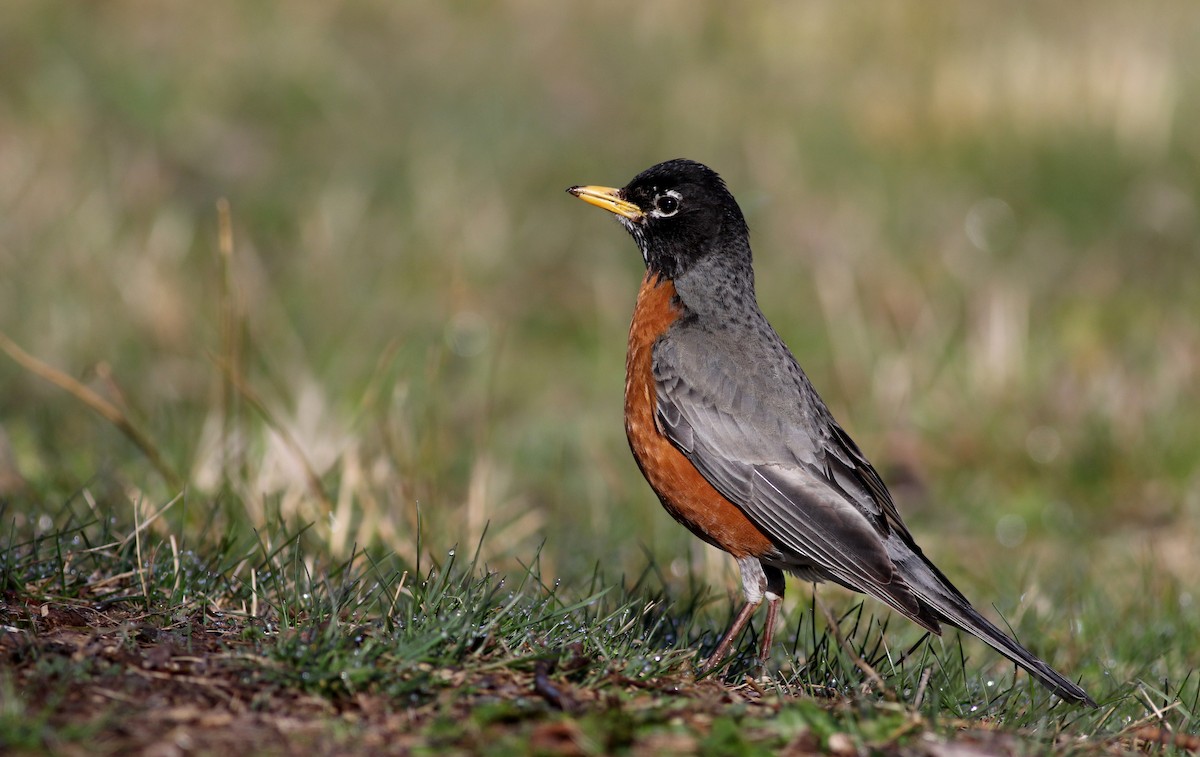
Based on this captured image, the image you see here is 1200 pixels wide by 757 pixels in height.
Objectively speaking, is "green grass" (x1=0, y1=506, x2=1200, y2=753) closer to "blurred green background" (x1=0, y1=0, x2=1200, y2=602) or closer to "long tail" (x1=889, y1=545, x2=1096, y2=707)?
"long tail" (x1=889, y1=545, x2=1096, y2=707)

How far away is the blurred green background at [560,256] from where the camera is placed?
7117mm

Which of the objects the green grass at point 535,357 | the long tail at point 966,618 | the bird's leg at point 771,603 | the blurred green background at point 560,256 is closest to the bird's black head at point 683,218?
the green grass at point 535,357

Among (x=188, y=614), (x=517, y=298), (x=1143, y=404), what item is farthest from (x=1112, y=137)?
(x=188, y=614)

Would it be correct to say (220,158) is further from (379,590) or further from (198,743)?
(198,743)

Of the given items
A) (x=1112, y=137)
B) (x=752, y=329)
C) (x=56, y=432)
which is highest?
(x=1112, y=137)

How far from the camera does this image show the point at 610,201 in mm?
6312

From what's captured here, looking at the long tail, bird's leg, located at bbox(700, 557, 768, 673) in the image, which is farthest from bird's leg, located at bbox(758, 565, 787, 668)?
the long tail

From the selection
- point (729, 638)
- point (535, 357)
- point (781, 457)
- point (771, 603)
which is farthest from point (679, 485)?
point (535, 357)

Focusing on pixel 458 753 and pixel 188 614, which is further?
pixel 188 614

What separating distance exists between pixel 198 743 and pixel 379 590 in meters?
1.21

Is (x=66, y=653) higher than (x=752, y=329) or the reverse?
the reverse

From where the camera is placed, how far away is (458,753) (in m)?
3.31

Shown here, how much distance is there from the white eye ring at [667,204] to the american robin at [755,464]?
0.33 metres

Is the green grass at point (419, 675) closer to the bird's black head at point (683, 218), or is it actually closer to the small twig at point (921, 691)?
the small twig at point (921, 691)
